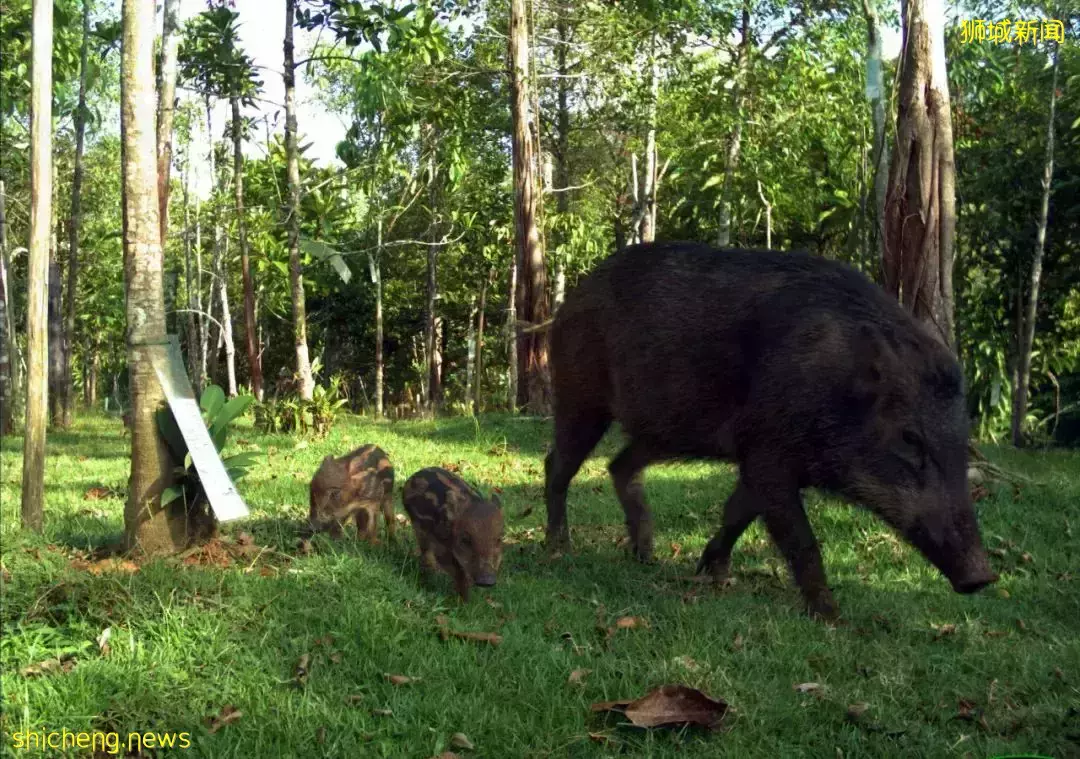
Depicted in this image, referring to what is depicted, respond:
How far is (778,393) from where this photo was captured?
495 cm

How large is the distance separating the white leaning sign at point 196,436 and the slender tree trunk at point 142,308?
3.2 inches

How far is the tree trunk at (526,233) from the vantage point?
13648mm

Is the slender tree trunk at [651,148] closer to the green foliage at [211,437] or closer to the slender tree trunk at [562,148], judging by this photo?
the slender tree trunk at [562,148]

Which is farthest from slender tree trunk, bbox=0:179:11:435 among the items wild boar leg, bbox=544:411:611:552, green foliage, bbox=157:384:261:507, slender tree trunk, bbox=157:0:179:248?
wild boar leg, bbox=544:411:611:552

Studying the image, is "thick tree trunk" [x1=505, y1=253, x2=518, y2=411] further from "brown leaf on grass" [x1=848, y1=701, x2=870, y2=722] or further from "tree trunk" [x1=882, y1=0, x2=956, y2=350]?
"brown leaf on grass" [x1=848, y1=701, x2=870, y2=722]

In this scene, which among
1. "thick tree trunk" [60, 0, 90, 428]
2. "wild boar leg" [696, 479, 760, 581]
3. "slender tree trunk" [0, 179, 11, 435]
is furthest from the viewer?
"slender tree trunk" [0, 179, 11, 435]

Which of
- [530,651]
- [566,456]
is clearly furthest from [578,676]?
[566,456]

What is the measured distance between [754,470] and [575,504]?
2.90m

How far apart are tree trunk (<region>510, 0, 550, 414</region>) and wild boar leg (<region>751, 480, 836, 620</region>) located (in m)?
8.74

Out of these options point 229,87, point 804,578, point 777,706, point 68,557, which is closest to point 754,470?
point 804,578

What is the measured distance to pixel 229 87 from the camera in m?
15.5

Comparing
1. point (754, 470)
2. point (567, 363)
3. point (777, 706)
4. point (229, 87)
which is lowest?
point (777, 706)

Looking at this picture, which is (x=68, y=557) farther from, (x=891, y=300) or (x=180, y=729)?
(x=891, y=300)

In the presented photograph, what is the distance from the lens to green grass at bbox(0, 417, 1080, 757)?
3.34 metres
